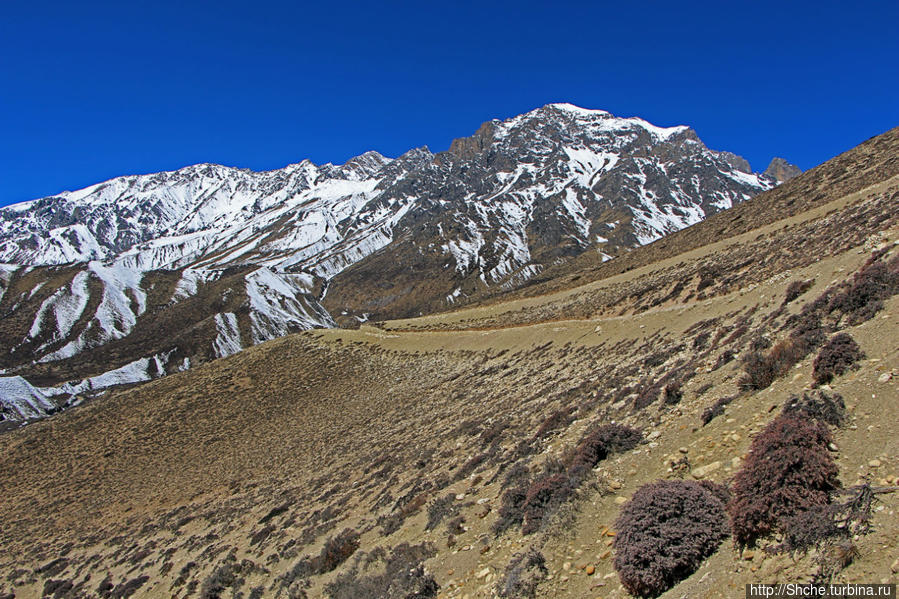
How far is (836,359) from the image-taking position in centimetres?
889

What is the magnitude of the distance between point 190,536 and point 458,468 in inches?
626

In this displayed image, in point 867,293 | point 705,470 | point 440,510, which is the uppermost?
point 867,293

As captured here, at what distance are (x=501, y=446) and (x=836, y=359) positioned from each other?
944 centimetres

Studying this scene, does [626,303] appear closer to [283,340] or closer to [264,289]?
[283,340]

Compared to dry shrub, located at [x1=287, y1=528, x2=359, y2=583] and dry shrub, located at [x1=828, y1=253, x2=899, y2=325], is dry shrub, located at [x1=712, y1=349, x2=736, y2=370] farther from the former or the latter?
dry shrub, located at [x1=287, y1=528, x2=359, y2=583]

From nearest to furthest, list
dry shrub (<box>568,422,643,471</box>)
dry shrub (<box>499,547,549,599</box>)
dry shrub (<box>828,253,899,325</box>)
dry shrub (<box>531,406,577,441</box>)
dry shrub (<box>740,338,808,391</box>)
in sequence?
dry shrub (<box>499,547,549,599</box>) < dry shrub (<box>740,338,808,391</box>) < dry shrub (<box>568,422,643,471</box>) < dry shrub (<box>828,253,899,325</box>) < dry shrub (<box>531,406,577,441</box>)

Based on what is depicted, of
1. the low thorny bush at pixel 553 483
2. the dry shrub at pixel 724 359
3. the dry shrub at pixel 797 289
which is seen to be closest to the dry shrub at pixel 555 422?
the low thorny bush at pixel 553 483

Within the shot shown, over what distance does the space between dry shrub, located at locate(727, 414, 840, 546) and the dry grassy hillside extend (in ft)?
1.22

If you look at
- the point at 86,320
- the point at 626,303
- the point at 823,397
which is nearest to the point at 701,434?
the point at 823,397

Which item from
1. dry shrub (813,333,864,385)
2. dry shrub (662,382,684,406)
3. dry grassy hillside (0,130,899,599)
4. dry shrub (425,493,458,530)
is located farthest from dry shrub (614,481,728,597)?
dry shrub (425,493,458,530)

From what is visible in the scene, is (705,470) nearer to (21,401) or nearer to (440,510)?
(440,510)

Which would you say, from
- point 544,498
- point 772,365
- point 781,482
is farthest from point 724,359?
point 781,482

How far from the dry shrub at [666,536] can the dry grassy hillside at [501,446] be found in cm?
16

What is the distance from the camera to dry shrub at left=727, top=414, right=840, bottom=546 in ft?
18.6
